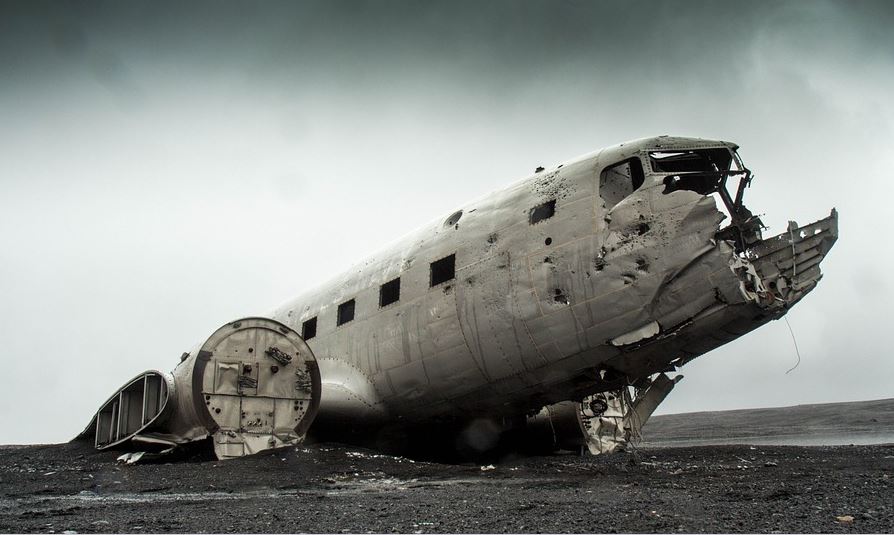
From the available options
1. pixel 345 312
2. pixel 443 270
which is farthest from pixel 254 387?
pixel 443 270

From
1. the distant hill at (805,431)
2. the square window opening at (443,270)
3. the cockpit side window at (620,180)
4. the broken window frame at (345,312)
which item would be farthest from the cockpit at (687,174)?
the distant hill at (805,431)

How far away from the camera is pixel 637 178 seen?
403 inches

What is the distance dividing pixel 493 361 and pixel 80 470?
22.1 feet

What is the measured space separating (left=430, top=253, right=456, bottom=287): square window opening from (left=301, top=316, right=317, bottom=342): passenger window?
3.88 metres

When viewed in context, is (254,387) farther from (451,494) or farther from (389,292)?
(451,494)

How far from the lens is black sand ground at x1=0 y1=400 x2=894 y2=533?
5445mm

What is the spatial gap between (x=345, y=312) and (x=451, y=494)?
21.9 feet

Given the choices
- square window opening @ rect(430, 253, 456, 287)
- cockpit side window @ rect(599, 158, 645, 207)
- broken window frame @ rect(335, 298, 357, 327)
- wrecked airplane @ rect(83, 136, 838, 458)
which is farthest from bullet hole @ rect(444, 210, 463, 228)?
cockpit side window @ rect(599, 158, 645, 207)

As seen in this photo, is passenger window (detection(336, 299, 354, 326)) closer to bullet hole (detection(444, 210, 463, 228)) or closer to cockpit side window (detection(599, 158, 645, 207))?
bullet hole (detection(444, 210, 463, 228))

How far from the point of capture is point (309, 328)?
14.7 m

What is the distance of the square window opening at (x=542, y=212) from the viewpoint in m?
10.3

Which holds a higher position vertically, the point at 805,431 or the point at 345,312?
the point at 345,312

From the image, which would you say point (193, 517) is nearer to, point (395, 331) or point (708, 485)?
point (708, 485)

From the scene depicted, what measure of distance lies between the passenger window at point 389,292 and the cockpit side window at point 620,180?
3966mm
